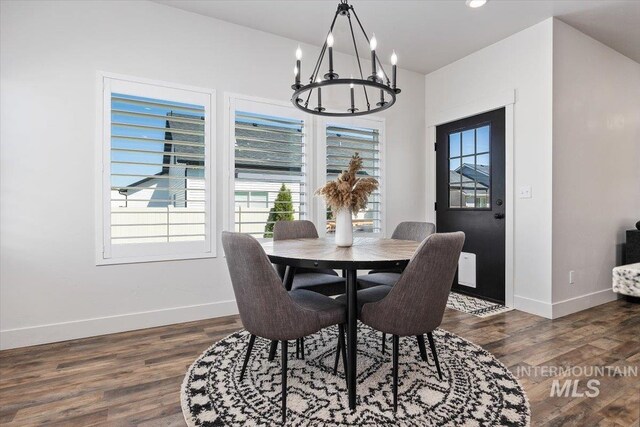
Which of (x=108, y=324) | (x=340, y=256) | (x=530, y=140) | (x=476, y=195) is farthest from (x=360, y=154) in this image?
(x=108, y=324)

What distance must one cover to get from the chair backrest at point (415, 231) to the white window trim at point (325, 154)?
81 centimetres

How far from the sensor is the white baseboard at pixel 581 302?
124 inches

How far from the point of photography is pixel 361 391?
1837 mm

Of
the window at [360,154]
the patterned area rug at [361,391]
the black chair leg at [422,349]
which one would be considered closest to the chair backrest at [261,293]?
the patterned area rug at [361,391]

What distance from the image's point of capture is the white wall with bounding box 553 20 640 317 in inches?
125

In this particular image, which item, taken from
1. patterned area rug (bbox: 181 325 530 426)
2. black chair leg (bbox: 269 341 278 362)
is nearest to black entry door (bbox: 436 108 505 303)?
patterned area rug (bbox: 181 325 530 426)

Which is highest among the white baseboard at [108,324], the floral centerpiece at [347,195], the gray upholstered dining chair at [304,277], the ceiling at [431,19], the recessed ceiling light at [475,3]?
the ceiling at [431,19]

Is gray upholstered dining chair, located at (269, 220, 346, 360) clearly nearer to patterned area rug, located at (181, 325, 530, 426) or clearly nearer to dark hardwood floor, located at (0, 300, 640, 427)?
patterned area rug, located at (181, 325, 530, 426)

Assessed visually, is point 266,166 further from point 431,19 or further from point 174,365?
point 431,19

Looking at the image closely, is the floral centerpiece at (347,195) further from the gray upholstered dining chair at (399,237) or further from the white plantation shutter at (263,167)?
the white plantation shutter at (263,167)

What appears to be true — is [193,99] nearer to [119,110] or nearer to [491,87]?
[119,110]

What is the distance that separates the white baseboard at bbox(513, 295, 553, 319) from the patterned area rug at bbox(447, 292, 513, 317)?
11cm

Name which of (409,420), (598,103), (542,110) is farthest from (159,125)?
(598,103)

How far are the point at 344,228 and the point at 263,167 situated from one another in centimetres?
151
